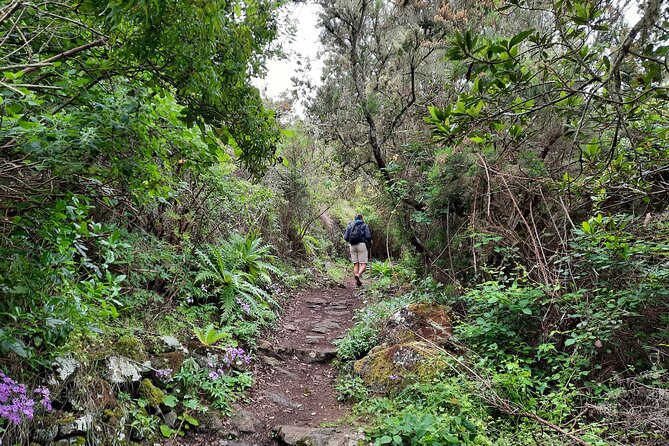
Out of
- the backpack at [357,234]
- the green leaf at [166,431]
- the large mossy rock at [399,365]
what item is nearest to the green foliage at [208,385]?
the green leaf at [166,431]

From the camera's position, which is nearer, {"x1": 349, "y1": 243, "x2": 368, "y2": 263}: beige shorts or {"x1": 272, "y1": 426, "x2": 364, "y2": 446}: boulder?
{"x1": 272, "y1": 426, "x2": 364, "y2": 446}: boulder

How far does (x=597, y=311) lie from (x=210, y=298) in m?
5.20

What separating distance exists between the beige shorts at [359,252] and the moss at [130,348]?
7276 mm

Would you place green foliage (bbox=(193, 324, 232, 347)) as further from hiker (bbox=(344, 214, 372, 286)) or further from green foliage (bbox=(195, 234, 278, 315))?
hiker (bbox=(344, 214, 372, 286))

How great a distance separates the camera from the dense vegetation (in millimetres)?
2127

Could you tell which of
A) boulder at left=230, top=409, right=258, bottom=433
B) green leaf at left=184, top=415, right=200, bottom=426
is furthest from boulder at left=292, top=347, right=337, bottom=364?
green leaf at left=184, top=415, right=200, bottom=426

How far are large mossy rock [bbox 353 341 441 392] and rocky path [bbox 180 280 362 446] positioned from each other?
511mm

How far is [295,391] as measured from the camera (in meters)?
5.04

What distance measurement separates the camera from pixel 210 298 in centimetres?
604

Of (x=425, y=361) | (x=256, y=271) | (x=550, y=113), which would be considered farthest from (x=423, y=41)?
(x=425, y=361)

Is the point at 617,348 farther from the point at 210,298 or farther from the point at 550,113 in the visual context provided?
the point at 210,298

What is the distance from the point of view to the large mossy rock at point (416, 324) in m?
5.07

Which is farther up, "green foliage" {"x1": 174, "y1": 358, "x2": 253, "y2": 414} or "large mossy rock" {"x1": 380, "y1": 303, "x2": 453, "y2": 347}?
"large mossy rock" {"x1": 380, "y1": 303, "x2": 453, "y2": 347}

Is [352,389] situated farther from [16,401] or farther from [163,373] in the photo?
[16,401]
